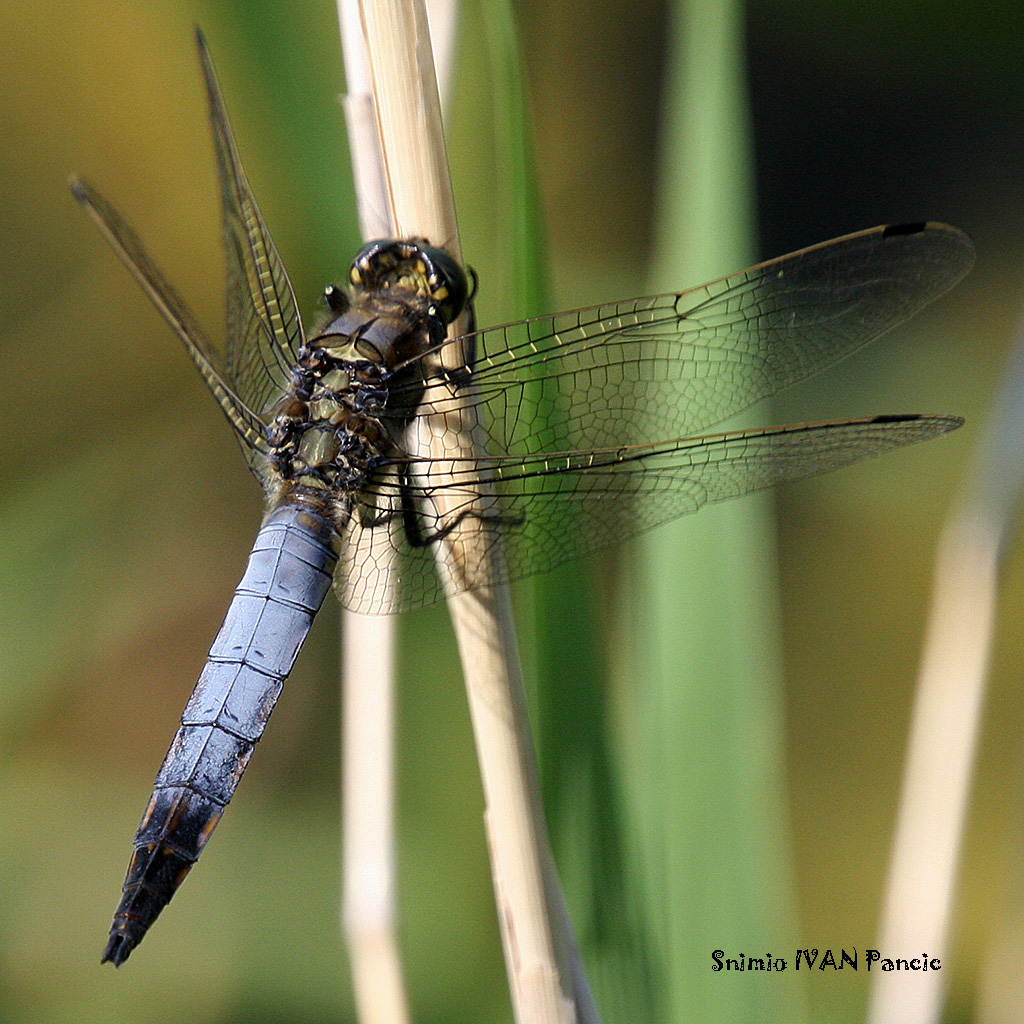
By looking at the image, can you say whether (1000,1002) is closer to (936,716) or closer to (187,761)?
(936,716)

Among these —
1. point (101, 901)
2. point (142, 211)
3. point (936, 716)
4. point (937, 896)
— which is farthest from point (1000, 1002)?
point (142, 211)

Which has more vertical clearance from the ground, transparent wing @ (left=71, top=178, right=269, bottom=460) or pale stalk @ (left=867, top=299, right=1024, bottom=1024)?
transparent wing @ (left=71, top=178, right=269, bottom=460)

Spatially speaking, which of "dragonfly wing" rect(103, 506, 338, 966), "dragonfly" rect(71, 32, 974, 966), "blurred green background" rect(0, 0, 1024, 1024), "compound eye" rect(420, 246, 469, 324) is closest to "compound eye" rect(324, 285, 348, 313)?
"dragonfly" rect(71, 32, 974, 966)

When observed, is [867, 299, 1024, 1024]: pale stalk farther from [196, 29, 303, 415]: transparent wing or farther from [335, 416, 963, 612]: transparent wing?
→ [196, 29, 303, 415]: transparent wing

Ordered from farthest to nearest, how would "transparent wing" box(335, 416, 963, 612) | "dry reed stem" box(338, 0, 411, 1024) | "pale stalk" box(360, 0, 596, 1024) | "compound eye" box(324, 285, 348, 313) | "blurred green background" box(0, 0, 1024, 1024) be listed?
"blurred green background" box(0, 0, 1024, 1024) < "compound eye" box(324, 285, 348, 313) < "dry reed stem" box(338, 0, 411, 1024) < "transparent wing" box(335, 416, 963, 612) < "pale stalk" box(360, 0, 596, 1024)

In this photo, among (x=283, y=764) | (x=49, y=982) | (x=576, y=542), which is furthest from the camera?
(x=283, y=764)

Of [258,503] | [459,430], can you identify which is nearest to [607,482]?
[459,430]
